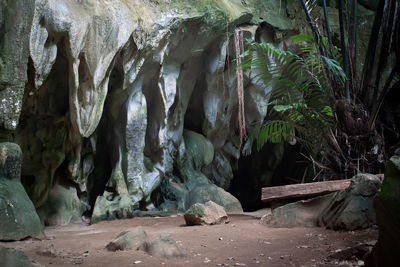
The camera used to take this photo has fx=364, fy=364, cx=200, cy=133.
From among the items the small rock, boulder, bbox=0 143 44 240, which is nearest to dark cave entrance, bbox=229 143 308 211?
boulder, bbox=0 143 44 240

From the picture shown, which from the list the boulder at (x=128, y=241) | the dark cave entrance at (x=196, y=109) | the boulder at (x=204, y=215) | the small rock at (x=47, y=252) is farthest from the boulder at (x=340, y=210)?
the dark cave entrance at (x=196, y=109)

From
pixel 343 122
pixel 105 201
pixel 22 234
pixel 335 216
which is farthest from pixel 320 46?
pixel 105 201

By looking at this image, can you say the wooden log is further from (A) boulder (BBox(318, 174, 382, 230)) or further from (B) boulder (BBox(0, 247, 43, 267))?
(B) boulder (BBox(0, 247, 43, 267))

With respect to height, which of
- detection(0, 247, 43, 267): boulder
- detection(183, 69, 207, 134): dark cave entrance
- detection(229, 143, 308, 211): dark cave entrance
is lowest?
detection(229, 143, 308, 211): dark cave entrance

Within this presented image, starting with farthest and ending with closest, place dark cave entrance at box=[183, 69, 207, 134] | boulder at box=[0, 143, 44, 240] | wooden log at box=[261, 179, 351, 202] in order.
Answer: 1. dark cave entrance at box=[183, 69, 207, 134]
2. wooden log at box=[261, 179, 351, 202]
3. boulder at box=[0, 143, 44, 240]

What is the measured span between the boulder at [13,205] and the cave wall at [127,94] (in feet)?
0.70

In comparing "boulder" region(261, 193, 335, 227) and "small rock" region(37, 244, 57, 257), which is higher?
"small rock" region(37, 244, 57, 257)

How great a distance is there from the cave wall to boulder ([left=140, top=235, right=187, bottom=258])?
171cm

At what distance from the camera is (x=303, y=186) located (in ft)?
13.3

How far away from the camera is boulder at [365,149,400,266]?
129cm

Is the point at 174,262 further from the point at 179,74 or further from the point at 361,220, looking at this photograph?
the point at 179,74

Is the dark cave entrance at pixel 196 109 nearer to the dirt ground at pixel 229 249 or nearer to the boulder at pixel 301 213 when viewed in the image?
the boulder at pixel 301 213

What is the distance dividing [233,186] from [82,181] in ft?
20.0

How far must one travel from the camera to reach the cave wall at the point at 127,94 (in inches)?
168
